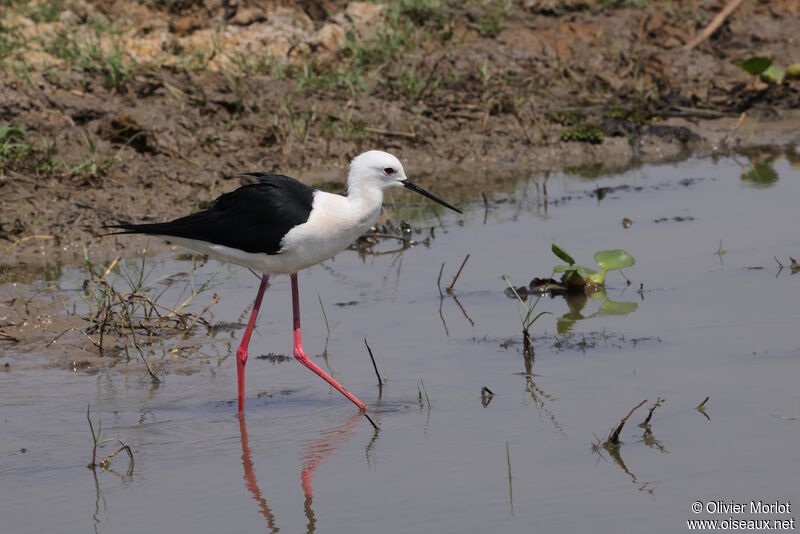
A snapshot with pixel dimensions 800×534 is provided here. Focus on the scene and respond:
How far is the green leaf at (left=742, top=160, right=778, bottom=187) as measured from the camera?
28.3ft

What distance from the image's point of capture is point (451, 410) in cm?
484

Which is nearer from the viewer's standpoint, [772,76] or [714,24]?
[772,76]

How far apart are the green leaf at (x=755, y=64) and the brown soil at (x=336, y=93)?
1.10 ft

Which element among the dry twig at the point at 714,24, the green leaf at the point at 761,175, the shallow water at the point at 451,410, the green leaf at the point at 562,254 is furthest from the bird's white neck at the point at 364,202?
the dry twig at the point at 714,24

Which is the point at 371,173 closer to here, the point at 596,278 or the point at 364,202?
the point at 364,202

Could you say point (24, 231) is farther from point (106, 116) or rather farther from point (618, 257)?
point (618, 257)

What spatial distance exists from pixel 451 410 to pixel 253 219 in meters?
1.21

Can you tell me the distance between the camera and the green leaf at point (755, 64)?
10.4 m

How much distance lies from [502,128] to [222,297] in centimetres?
394

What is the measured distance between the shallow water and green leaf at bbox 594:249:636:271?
0.17m

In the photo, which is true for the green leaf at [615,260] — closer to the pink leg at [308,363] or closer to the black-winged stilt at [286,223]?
the black-winged stilt at [286,223]

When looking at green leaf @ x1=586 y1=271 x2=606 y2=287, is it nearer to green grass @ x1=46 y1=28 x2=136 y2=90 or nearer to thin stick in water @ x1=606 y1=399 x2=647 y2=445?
thin stick in water @ x1=606 y1=399 x2=647 y2=445

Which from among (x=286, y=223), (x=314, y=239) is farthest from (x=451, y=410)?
(x=286, y=223)

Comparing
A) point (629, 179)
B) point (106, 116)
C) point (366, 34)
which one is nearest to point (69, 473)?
point (106, 116)
